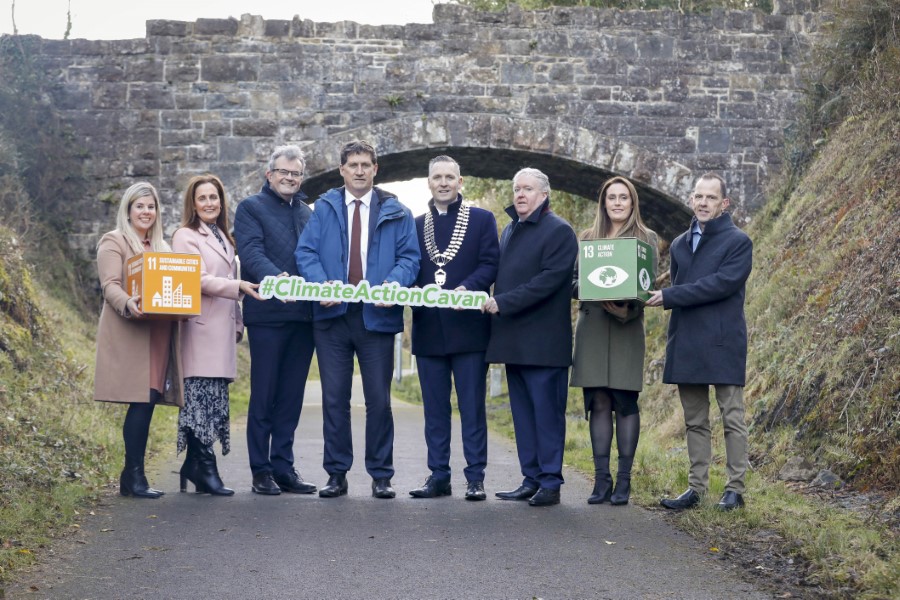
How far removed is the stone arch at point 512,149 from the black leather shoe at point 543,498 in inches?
331

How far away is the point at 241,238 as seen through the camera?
283 inches

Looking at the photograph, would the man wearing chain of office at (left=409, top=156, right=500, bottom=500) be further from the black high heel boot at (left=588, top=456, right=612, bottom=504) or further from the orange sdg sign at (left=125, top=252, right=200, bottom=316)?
the orange sdg sign at (left=125, top=252, right=200, bottom=316)

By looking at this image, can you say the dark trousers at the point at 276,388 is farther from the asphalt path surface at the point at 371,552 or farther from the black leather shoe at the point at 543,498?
the black leather shoe at the point at 543,498

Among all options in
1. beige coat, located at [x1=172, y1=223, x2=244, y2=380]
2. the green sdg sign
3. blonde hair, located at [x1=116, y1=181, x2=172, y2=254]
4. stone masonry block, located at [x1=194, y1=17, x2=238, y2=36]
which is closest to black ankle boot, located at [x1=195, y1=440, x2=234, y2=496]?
beige coat, located at [x1=172, y1=223, x2=244, y2=380]

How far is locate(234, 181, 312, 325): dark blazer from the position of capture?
708 centimetres

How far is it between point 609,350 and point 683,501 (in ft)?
3.17

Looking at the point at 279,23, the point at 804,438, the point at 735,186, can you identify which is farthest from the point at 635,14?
the point at 804,438

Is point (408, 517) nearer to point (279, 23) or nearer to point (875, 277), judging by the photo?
point (875, 277)

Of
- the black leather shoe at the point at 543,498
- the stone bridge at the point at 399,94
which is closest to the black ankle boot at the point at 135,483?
the black leather shoe at the point at 543,498

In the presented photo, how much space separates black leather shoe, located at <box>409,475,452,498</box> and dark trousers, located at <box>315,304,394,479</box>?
0.20 metres

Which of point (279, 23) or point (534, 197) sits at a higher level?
point (279, 23)

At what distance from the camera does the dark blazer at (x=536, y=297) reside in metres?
6.83

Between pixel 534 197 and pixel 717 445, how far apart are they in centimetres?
288

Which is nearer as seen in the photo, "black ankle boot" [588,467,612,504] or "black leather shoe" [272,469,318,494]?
"black ankle boot" [588,467,612,504]
